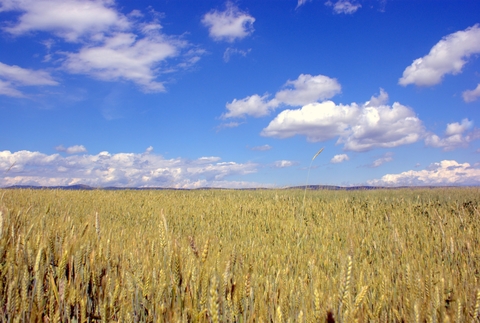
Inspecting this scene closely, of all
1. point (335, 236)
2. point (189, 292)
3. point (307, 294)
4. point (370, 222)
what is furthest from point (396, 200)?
point (189, 292)

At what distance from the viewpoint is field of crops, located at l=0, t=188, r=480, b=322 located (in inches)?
78.4

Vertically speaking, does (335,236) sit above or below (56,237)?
below

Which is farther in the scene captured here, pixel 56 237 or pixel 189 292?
pixel 56 237

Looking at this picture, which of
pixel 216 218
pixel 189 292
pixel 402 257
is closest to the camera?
pixel 189 292

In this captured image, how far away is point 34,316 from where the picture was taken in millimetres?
1947

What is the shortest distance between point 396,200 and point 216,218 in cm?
494

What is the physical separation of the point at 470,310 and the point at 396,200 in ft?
22.7

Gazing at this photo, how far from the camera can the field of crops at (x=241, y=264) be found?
199 cm

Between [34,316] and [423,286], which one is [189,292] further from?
[423,286]

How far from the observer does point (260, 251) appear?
13.7 ft

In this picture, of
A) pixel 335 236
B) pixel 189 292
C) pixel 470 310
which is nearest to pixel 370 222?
pixel 335 236

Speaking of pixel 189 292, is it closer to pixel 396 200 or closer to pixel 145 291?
pixel 145 291

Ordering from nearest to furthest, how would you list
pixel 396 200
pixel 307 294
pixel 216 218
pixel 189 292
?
pixel 189 292, pixel 307 294, pixel 216 218, pixel 396 200

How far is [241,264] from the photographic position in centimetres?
345
